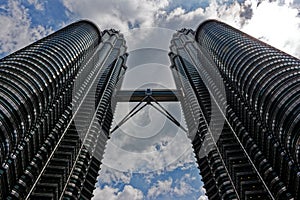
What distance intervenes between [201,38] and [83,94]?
51667mm

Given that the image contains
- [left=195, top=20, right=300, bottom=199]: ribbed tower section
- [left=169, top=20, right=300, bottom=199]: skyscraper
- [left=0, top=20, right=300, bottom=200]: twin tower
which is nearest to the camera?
[left=195, top=20, right=300, bottom=199]: ribbed tower section

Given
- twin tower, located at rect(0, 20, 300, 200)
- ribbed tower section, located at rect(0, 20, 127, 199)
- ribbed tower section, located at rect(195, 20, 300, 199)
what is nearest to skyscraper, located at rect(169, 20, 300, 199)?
ribbed tower section, located at rect(195, 20, 300, 199)

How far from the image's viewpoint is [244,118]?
87.4 meters

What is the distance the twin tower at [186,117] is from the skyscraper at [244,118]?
0.24 meters

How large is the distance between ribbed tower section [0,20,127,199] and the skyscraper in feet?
104

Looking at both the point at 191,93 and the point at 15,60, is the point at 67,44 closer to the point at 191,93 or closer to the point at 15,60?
the point at 15,60

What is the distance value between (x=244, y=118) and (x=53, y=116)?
157 ft

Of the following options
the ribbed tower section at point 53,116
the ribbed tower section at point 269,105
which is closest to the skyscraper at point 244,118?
the ribbed tower section at point 269,105

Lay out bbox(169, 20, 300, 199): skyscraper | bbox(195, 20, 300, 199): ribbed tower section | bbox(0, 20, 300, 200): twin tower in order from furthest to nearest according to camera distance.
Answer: bbox(169, 20, 300, 199): skyscraper → bbox(0, 20, 300, 200): twin tower → bbox(195, 20, 300, 199): ribbed tower section

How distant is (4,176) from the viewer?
57938 millimetres

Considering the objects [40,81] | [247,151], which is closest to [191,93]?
[247,151]

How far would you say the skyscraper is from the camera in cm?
6241

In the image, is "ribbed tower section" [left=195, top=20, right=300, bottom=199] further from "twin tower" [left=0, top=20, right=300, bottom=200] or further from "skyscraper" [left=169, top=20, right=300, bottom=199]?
"twin tower" [left=0, top=20, right=300, bottom=200]

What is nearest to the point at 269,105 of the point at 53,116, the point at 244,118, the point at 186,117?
the point at 244,118
